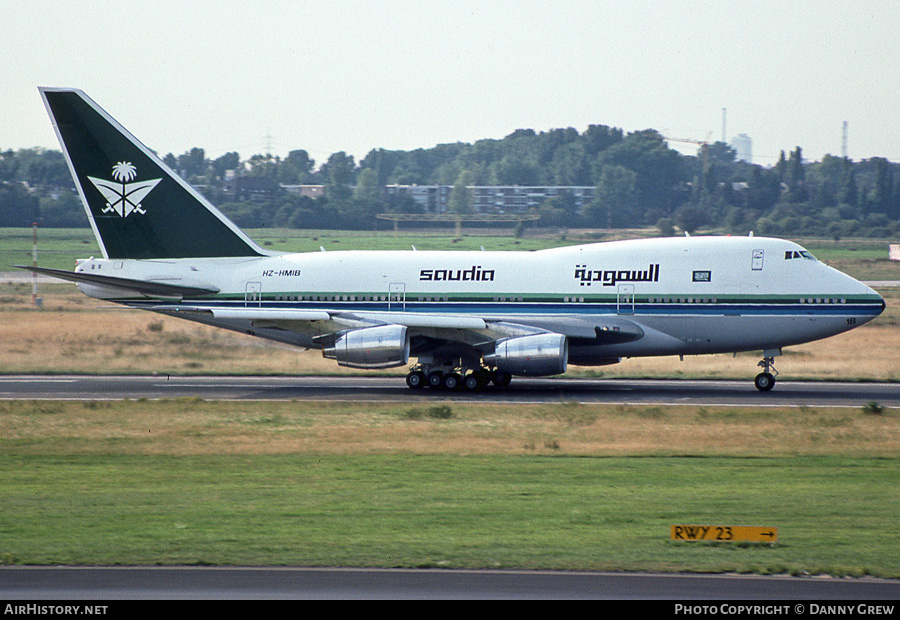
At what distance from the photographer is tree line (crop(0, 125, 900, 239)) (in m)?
125

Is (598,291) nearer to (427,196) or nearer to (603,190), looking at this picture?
(603,190)

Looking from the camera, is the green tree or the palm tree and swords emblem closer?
the palm tree and swords emblem

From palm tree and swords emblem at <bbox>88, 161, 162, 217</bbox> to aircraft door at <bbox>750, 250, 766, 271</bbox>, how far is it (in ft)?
69.0

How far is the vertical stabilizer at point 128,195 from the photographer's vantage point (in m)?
36.0

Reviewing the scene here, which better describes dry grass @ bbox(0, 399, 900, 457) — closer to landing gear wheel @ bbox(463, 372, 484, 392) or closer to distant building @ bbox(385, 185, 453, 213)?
landing gear wheel @ bbox(463, 372, 484, 392)

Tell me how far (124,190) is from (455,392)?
1384cm

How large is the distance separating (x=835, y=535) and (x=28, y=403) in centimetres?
2385

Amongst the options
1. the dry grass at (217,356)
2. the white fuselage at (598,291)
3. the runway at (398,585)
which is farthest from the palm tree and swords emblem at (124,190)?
the runway at (398,585)

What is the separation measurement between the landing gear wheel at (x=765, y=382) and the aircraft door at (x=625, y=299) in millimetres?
4855

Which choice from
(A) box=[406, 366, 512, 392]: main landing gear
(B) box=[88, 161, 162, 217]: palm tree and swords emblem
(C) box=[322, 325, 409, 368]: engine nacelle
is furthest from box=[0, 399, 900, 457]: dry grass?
(B) box=[88, 161, 162, 217]: palm tree and swords emblem

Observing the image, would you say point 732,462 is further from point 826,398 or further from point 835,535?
point 826,398

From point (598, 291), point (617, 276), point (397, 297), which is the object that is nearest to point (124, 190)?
point (397, 297)

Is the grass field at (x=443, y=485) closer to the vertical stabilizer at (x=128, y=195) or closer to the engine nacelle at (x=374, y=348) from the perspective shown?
the engine nacelle at (x=374, y=348)

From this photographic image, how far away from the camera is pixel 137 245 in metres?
36.8
